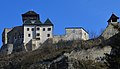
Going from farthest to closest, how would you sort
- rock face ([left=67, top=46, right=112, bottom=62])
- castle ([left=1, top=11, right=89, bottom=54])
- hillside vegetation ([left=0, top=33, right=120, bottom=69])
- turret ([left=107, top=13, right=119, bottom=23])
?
1. turret ([left=107, top=13, right=119, bottom=23])
2. castle ([left=1, top=11, right=89, bottom=54])
3. hillside vegetation ([left=0, top=33, right=120, bottom=69])
4. rock face ([left=67, top=46, right=112, bottom=62])

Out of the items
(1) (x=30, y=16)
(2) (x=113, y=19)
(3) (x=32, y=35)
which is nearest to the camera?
(2) (x=113, y=19)

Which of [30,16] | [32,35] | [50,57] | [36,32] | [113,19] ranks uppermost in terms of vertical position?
[30,16]

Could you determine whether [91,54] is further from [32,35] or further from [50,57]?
[32,35]

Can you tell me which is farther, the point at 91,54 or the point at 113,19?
the point at 113,19

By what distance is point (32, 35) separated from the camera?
265 feet

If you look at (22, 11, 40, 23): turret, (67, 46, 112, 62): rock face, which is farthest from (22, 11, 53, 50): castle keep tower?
(67, 46, 112, 62): rock face

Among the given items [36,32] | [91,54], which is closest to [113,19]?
[36,32]

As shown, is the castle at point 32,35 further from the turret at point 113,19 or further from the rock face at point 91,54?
the rock face at point 91,54

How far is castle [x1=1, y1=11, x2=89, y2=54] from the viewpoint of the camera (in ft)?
260

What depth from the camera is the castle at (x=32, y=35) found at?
260ft

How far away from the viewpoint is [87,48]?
66.7 m

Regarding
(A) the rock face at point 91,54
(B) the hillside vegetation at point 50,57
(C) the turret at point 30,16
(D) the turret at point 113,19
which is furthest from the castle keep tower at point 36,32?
(A) the rock face at point 91,54

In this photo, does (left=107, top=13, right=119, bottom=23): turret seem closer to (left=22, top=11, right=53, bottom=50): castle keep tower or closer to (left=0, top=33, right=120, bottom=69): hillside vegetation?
(left=0, top=33, right=120, bottom=69): hillside vegetation

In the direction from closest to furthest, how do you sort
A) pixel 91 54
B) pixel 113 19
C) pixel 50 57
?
pixel 91 54 < pixel 50 57 < pixel 113 19
